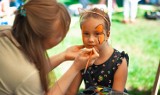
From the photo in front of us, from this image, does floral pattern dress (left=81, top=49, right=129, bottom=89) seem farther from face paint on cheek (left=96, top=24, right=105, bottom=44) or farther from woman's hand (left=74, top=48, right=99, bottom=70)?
woman's hand (left=74, top=48, right=99, bottom=70)

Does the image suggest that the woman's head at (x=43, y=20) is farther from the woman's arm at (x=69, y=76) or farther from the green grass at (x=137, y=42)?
the green grass at (x=137, y=42)

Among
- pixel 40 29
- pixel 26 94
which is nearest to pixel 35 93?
pixel 26 94

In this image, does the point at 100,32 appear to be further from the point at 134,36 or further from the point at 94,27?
the point at 134,36

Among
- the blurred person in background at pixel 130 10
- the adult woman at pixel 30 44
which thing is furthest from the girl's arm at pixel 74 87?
the blurred person in background at pixel 130 10

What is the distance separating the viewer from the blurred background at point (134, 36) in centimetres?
261

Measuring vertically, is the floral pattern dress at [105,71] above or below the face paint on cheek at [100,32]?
below

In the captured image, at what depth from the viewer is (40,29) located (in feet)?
3.92

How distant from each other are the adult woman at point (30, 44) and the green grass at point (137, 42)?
4.87 ft

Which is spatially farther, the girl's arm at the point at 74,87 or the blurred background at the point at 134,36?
the blurred background at the point at 134,36

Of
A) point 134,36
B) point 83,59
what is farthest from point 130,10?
point 83,59

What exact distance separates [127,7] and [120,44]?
361 mm

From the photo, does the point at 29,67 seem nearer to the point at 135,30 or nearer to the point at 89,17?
the point at 89,17

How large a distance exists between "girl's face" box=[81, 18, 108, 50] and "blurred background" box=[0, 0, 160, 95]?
38.0 inches

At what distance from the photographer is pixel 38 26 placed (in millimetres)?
1189
